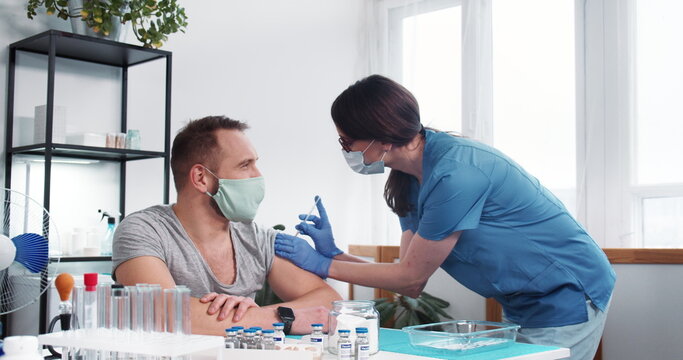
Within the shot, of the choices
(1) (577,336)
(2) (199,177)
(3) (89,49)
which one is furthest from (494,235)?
Result: (3) (89,49)

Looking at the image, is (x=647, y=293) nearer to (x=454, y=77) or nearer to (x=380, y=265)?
(x=380, y=265)

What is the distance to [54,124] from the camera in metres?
2.52

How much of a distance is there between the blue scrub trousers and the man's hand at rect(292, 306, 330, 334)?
58 cm

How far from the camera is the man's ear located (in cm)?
193

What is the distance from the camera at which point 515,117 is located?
3.32 m

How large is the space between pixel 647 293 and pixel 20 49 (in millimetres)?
2531

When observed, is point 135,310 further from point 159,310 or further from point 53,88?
point 53,88

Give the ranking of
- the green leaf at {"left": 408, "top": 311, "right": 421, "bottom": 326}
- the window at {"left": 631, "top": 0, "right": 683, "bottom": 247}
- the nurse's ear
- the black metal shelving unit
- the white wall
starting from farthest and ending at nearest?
the green leaf at {"left": 408, "top": 311, "right": 421, "bottom": 326}
the window at {"left": 631, "top": 0, "right": 683, "bottom": 247}
the white wall
the black metal shelving unit
the nurse's ear

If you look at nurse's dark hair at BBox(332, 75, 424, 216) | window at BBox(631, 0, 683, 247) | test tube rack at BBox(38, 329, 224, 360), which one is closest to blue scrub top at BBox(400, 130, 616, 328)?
nurse's dark hair at BBox(332, 75, 424, 216)

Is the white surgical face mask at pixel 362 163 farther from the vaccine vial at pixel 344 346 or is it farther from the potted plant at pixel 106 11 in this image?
the potted plant at pixel 106 11

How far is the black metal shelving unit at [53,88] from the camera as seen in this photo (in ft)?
8.06

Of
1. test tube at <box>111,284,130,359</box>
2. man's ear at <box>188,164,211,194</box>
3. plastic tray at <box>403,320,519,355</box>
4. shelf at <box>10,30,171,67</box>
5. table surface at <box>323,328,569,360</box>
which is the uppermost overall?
shelf at <box>10,30,171,67</box>

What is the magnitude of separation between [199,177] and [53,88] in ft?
2.93

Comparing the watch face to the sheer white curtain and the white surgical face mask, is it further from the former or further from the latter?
the sheer white curtain
